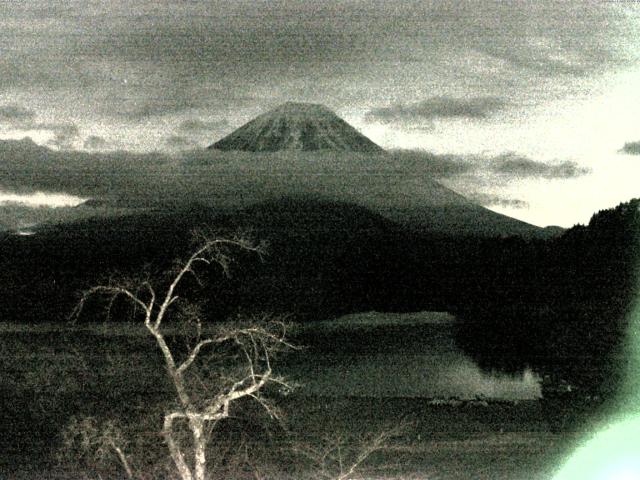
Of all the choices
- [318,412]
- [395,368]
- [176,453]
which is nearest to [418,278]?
[395,368]

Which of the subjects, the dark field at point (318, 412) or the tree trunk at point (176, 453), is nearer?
the tree trunk at point (176, 453)

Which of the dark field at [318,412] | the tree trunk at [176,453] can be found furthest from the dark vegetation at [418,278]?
the tree trunk at [176,453]

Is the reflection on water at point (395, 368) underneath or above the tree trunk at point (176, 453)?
underneath

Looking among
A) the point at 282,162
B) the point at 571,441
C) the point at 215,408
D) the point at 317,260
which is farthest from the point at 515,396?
the point at 282,162

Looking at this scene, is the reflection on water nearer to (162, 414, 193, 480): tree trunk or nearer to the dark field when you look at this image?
the dark field

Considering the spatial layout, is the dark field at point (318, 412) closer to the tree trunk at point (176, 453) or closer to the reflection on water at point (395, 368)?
the reflection on water at point (395, 368)

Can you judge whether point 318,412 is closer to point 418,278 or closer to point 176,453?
point 176,453
